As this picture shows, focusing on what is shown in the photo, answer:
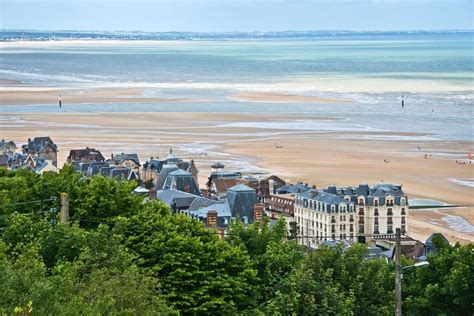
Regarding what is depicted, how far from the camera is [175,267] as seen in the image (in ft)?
70.0

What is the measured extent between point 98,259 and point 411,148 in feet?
169

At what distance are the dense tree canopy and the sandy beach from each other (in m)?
19.0

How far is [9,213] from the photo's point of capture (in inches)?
958

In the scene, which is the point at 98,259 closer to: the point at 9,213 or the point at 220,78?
the point at 9,213

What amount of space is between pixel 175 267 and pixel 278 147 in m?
49.5

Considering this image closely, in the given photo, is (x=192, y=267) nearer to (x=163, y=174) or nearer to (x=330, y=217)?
(x=330, y=217)

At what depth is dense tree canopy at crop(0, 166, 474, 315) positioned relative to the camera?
17.2 meters

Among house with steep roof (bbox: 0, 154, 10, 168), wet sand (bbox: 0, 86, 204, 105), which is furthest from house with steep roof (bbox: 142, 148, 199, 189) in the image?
wet sand (bbox: 0, 86, 204, 105)

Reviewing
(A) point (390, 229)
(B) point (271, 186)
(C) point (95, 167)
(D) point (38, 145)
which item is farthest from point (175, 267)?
(D) point (38, 145)

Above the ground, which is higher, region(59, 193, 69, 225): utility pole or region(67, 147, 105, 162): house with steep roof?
region(59, 193, 69, 225): utility pole

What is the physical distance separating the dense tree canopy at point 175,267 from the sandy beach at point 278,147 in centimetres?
1896

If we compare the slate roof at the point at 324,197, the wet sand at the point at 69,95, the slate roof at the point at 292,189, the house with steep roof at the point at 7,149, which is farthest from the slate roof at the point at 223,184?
the wet sand at the point at 69,95

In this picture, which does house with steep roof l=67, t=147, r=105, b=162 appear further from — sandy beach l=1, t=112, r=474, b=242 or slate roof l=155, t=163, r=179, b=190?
slate roof l=155, t=163, r=179, b=190

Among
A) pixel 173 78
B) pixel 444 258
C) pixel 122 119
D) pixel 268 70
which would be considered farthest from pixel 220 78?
pixel 444 258
